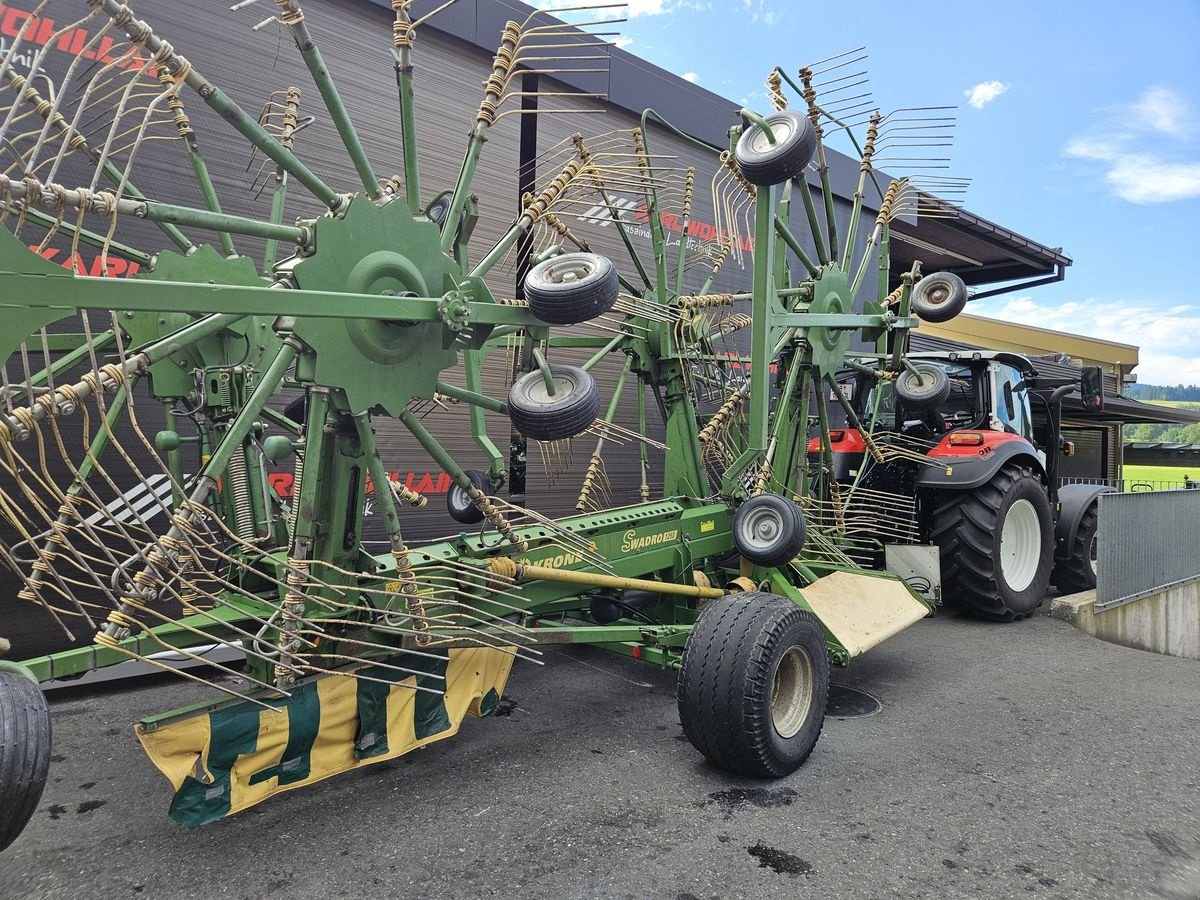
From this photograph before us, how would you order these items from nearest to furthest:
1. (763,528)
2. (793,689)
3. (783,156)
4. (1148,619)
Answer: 1. (793,689)
2. (783,156)
3. (763,528)
4. (1148,619)

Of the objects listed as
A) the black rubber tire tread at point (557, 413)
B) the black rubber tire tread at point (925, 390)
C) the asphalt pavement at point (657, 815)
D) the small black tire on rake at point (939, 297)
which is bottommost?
the asphalt pavement at point (657, 815)

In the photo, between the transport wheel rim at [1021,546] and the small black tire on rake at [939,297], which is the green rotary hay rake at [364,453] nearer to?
the small black tire on rake at [939,297]

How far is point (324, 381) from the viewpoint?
2.81m

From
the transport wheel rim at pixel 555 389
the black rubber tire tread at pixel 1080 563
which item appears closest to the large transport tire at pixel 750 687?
the transport wheel rim at pixel 555 389

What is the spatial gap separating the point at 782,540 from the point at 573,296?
1839 millimetres

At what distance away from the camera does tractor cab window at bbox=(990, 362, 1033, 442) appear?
682 cm

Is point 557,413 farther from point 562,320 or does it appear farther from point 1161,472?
point 1161,472

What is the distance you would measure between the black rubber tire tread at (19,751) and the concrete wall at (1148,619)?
6997mm

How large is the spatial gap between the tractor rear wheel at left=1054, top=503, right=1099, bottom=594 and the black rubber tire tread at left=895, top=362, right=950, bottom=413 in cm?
297

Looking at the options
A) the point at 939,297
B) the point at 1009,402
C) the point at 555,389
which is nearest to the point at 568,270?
the point at 555,389

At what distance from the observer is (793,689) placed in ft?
12.4

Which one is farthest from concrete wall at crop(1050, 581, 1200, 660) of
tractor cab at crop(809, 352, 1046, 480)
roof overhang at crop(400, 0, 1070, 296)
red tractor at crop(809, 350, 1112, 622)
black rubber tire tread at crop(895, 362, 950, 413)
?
roof overhang at crop(400, 0, 1070, 296)

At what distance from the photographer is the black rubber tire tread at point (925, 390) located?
5.86m

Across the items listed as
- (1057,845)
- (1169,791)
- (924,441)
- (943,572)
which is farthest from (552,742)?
(924,441)
